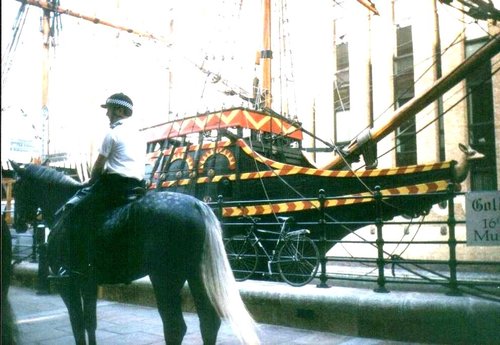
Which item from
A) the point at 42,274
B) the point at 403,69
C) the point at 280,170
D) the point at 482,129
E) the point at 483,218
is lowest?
the point at 42,274

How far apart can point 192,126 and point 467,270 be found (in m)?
8.38

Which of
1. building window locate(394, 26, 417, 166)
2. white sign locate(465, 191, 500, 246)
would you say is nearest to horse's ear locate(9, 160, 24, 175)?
white sign locate(465, 191, 500, 246)

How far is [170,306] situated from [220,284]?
0.44 meters

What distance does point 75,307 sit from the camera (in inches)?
143

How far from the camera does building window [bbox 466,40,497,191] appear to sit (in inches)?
427

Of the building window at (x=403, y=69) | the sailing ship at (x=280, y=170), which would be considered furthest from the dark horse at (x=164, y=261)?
the building window at (x=403, y=69)

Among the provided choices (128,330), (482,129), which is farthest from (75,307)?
(482,129)

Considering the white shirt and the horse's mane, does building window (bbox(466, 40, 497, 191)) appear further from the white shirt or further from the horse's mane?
the horse's mane

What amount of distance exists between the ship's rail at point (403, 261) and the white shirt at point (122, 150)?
259 centimetres

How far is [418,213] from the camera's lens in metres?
6.58

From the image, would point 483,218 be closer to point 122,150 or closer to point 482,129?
point 122,150

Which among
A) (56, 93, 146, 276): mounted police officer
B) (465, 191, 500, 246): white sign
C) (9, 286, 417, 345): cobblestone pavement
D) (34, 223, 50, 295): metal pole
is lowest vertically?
(9, 286, 417, 345): cobblestone pavement

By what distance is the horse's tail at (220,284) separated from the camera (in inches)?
131

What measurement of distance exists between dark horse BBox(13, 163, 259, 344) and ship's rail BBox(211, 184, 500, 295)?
6.77ft
